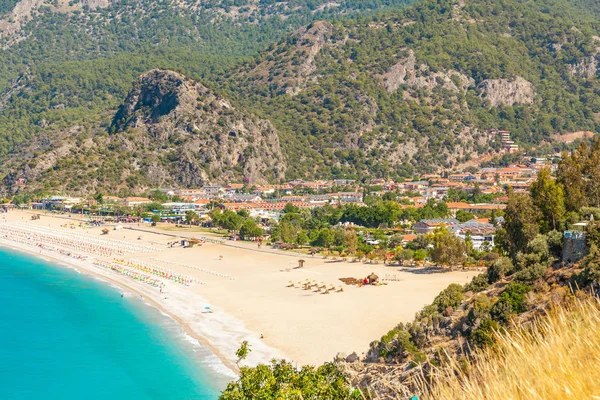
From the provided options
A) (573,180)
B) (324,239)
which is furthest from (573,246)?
(324,239)

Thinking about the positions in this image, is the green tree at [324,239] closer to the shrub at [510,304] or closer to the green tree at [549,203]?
the green tree at [549,203]

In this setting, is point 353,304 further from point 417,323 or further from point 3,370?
point 3,370

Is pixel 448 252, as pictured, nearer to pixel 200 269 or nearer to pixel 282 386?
pixel 200 269

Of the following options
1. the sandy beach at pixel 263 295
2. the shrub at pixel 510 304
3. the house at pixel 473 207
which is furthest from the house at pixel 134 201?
the shrub at pixel 510 304

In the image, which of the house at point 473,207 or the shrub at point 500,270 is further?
the house at point 473,207

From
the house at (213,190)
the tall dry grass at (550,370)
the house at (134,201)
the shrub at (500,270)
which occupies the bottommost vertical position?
the house at (134,201)

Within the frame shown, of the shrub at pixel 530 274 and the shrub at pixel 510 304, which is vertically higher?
the shrub at pixel 530 274

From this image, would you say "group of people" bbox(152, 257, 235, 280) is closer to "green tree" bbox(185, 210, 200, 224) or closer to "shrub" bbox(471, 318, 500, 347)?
"shrub" bbox(471, 318, 500, 347)
